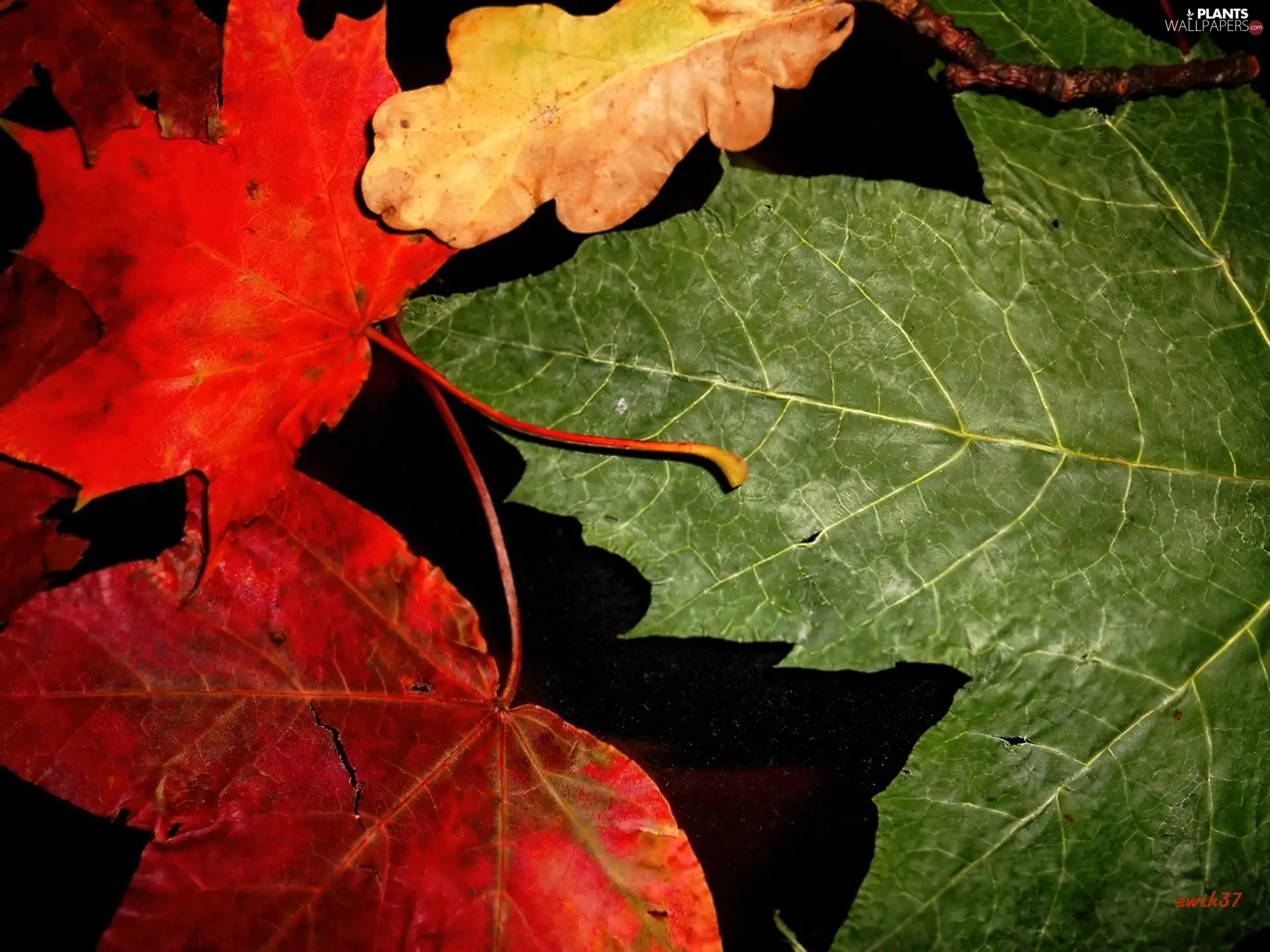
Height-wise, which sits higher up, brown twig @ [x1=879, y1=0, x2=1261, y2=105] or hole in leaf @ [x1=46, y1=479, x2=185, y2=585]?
brown twig @ [x1=879, y1=0, x2=1261, y2=105]

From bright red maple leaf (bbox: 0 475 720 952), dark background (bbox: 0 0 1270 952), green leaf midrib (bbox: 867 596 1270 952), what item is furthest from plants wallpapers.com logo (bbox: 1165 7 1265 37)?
bright red maple leaf (bbox: 0 475 720 952)

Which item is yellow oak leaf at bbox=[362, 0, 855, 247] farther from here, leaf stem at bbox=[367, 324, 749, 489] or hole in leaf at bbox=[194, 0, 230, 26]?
hole in leaf at bbox=[194, 0, 230, 26]

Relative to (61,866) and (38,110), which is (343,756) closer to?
(61,866)

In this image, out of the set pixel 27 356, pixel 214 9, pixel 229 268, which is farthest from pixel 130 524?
pixel 214 9

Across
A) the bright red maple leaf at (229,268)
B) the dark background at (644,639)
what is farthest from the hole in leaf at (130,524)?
the bright red maple leaf at (229,268)

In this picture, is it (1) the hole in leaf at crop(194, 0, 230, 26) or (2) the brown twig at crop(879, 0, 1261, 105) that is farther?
(1) the hole in leaf at crop(194, 0, 230, 26)

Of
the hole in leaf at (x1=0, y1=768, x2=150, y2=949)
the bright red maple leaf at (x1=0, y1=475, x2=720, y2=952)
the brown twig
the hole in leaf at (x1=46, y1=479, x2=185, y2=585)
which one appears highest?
the brown twig

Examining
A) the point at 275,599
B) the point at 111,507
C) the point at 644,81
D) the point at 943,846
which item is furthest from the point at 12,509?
the point at 943,846
